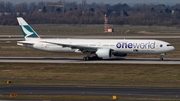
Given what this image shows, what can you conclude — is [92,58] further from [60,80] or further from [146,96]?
[146,96]

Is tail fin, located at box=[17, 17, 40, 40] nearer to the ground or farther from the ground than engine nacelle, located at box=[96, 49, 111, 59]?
farther from the ground

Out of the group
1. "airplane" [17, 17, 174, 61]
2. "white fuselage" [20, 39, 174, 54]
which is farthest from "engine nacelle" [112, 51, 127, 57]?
"white fuselage" [20, 39, 174, 54]

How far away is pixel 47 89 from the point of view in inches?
1779

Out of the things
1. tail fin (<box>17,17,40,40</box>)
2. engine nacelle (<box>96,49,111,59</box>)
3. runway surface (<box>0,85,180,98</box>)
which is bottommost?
engine nacelle (<box>96,49,111,59</box>)

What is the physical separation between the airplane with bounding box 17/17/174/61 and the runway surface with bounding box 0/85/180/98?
2805 cm

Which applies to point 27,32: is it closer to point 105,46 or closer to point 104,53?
point 105,46

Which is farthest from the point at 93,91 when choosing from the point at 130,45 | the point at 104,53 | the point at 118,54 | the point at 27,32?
the point at 27,32

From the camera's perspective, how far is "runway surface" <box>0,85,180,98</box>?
41.8 metres

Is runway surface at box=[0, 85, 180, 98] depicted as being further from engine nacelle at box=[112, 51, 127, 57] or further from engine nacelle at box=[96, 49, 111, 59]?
engine nacelle at box=[112, 51, 127, 57]

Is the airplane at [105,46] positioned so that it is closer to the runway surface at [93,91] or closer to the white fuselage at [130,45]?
the white fuselage at [130,45]

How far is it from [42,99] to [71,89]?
6.44m

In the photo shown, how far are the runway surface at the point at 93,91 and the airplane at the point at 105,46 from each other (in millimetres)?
28046

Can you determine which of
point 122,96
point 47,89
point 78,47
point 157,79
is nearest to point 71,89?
point 47,89

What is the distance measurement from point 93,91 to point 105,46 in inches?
1257
